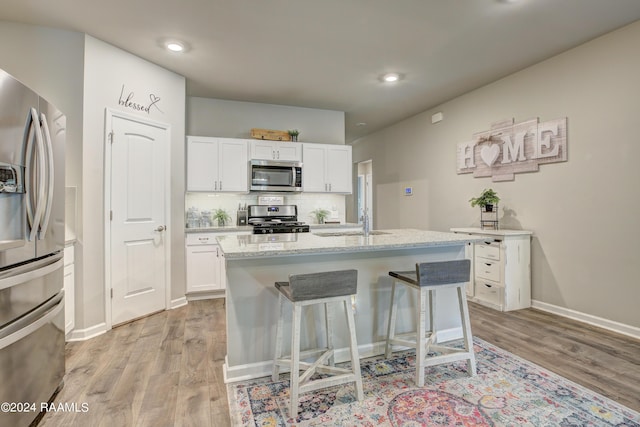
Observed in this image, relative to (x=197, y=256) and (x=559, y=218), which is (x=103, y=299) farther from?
(x=559, y=218)

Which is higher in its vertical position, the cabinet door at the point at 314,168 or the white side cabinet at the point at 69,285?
the cabinet door at the point at 314,168

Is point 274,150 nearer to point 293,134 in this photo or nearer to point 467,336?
point 293,134

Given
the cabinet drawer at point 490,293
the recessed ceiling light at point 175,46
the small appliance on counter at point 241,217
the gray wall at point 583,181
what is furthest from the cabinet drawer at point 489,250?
the recessed ceiling light at point 175,46

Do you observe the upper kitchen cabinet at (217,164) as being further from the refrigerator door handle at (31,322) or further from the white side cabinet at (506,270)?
the white side cabinet at (506,270)

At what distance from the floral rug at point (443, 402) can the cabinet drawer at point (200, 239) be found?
2326 mm

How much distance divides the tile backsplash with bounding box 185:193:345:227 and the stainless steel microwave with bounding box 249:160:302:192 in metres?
0.29

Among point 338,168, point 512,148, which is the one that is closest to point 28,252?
point 338,168

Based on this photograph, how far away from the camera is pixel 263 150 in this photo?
472 centimetres

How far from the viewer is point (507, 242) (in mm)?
3609

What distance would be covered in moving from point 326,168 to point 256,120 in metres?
1.32

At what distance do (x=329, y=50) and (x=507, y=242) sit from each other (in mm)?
2873

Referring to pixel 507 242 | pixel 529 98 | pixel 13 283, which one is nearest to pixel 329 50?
pixel 529 98

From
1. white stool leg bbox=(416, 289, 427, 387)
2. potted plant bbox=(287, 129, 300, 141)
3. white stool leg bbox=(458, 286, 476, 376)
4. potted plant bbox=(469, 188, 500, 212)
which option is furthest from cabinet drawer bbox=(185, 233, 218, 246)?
potted plant bbox=(469, 188, 500, 212)

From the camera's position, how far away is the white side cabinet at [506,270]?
3605 millimetres
